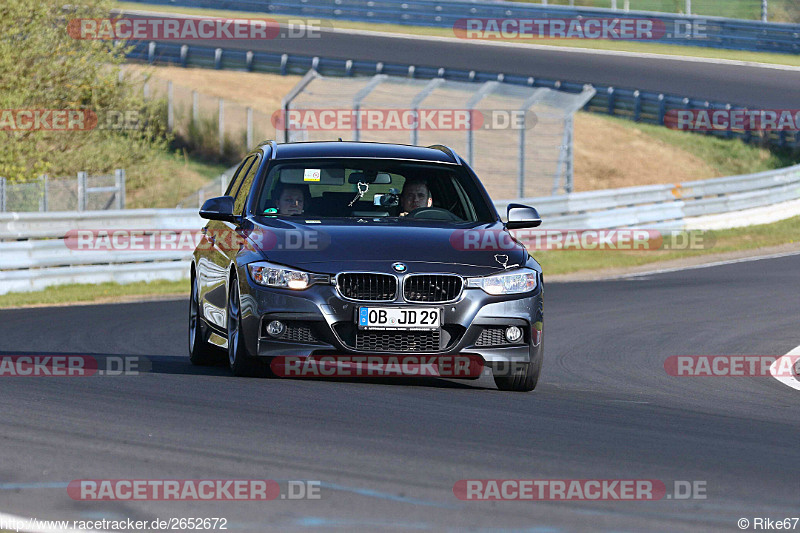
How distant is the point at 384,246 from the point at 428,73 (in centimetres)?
3233

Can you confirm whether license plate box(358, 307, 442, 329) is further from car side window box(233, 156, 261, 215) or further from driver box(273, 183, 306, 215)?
car side window box(233, 156, 261, 215)

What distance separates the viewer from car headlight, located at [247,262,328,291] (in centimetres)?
892

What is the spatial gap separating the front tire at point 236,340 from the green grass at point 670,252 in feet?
45.8

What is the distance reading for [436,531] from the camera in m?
5.19

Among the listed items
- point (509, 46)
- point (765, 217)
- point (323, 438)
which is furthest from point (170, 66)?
point (323, 438)

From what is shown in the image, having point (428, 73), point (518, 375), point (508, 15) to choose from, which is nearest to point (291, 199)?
point (518, 375)

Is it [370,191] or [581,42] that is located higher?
[370,191]

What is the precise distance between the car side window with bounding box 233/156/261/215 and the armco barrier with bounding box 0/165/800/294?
29.6ft

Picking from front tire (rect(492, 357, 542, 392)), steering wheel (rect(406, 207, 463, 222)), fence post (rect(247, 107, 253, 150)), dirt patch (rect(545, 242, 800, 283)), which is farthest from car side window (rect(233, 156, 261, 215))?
fence post (rect(247, 107, 253, 150))

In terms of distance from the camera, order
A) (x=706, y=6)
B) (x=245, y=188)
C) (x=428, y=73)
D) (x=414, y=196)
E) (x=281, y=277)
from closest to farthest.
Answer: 1. (x=281, y=277)
2. (x=414, y=196)
3. (x=245, y=188)
4. (x=428, y=73)
5. (x=706, y=6)

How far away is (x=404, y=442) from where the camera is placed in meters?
6.96

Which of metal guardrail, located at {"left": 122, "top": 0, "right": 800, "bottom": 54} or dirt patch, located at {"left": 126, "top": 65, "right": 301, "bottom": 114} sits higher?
metal guardrail, located at {"left": 122, "top": 0, "right": 800, "bottom": 54}

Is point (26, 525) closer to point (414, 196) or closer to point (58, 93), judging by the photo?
point (414, 196)

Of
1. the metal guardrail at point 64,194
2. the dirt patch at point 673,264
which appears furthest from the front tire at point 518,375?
the metal guardrail at point 64,194
